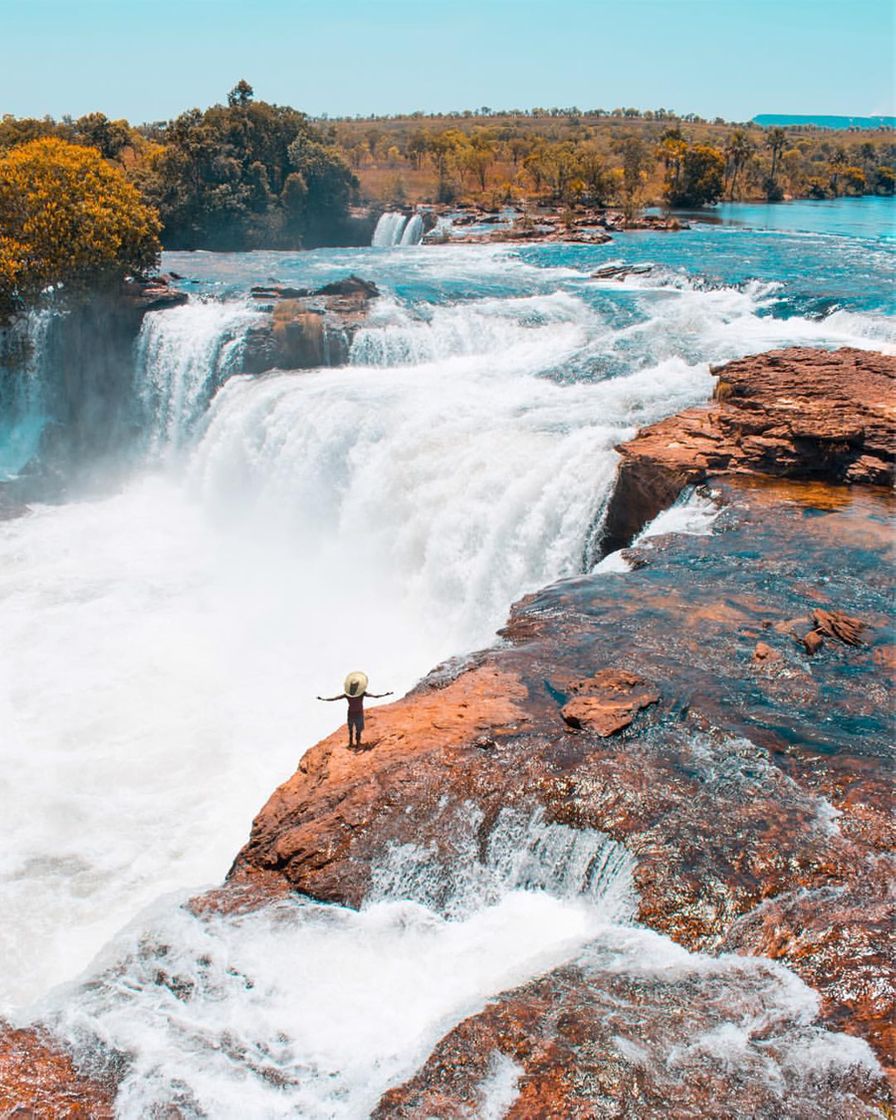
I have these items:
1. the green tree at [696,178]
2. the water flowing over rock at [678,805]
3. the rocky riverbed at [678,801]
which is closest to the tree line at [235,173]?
the green tree at [696,178]

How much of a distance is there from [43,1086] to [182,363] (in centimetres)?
2125

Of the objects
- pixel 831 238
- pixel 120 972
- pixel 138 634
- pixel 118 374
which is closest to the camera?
pixel 120 972

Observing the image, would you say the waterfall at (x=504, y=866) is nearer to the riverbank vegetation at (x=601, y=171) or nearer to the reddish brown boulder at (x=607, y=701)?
the reddish brown boulder at (x=607, y=701)

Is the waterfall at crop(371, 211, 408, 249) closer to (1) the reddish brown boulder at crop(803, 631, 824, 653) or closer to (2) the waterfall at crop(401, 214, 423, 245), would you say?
(2) the waterfall at crop(401, 214, 423, 245)

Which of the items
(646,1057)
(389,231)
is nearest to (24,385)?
(646,1057)

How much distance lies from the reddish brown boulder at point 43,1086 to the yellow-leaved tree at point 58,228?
909 inches

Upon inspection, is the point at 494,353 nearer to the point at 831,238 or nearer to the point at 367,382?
the point at 367,382

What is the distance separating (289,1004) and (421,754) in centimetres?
272

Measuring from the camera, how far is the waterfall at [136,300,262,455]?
933 inches

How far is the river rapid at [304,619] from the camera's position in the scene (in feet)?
20.7

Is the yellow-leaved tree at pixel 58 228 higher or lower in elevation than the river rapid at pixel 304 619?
higher

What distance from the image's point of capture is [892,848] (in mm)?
6961

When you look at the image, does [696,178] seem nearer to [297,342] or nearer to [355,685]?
[297,342]

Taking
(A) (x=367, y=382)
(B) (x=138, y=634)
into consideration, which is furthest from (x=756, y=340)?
(B) (x=138, y=634)
